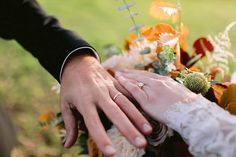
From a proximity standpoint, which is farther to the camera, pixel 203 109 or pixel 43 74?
pixel 43 74

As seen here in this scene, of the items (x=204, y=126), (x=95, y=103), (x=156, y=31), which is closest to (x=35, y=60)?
(x=156, y=31)

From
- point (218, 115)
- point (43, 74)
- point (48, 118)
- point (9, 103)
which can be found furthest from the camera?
point (43, 74)

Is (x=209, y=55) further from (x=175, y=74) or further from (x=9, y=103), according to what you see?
(x=9, y=103)

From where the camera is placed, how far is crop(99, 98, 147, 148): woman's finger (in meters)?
1.18

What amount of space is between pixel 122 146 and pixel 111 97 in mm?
144

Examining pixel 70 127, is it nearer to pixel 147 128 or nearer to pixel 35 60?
pixel 147 128

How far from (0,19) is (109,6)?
14.5 ft

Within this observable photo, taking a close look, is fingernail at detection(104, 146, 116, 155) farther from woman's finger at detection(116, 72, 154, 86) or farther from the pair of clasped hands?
woman's finger at detection(116, 72, 154, 86)

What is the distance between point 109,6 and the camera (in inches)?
239

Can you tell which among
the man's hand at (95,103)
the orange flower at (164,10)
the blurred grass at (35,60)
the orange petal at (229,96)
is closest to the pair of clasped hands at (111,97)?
the man's hand at (95,103)

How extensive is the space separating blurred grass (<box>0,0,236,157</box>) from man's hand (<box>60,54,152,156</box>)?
1831mm

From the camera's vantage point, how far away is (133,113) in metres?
1.26

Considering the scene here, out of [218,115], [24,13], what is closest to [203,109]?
[218,115]

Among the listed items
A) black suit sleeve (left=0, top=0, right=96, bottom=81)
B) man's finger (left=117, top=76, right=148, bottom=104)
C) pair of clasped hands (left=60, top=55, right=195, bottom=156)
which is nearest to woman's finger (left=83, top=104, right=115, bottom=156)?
pair of clasped hands (left=60, top=55, right=195, bottom=156)
